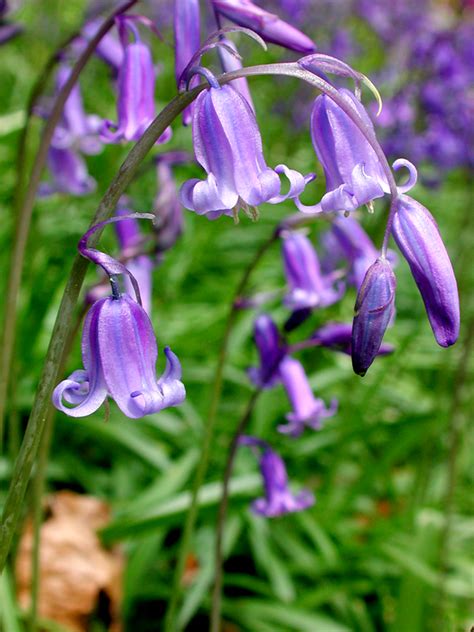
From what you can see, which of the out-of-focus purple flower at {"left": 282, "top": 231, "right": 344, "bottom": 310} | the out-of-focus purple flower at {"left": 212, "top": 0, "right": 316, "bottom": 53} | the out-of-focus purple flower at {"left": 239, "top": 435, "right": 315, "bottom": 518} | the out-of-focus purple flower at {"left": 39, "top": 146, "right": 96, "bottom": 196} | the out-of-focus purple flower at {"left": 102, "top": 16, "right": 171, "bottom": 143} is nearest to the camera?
the out-of-focus purple flower at {"left": 212, "top": 0, "right": 316, "bottom": 53}

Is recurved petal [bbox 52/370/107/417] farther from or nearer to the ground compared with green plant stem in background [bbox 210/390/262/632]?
farther from the ground

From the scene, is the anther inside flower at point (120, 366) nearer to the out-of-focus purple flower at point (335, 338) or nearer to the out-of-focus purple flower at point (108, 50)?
the out-of-focus purple flower at point (335, 338)

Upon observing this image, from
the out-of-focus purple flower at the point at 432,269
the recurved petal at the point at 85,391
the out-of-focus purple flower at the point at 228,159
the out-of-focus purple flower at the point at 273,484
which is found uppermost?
the out-of-focus purple flower at the point at 228,159

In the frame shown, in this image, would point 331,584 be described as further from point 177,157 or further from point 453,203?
point 453,203

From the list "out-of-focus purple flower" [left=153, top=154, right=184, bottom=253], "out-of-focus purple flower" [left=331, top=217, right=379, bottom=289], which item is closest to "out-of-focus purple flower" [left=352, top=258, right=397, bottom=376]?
"out-of-focus purple flower" [left=331, top=217, right=379, bottom=289]

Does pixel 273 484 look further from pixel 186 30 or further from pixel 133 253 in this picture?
pixel 186 30

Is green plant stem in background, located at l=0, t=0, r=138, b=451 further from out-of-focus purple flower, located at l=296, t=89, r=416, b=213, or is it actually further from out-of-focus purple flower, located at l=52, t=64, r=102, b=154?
out-of-focus purple flower, located at l=52, t=64, r=102, b=154

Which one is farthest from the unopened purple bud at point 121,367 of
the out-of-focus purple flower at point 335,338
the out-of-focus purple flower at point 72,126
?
the out-of-focus purple flower at point 72,126

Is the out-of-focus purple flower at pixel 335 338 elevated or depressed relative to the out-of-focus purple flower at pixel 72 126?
depressed
